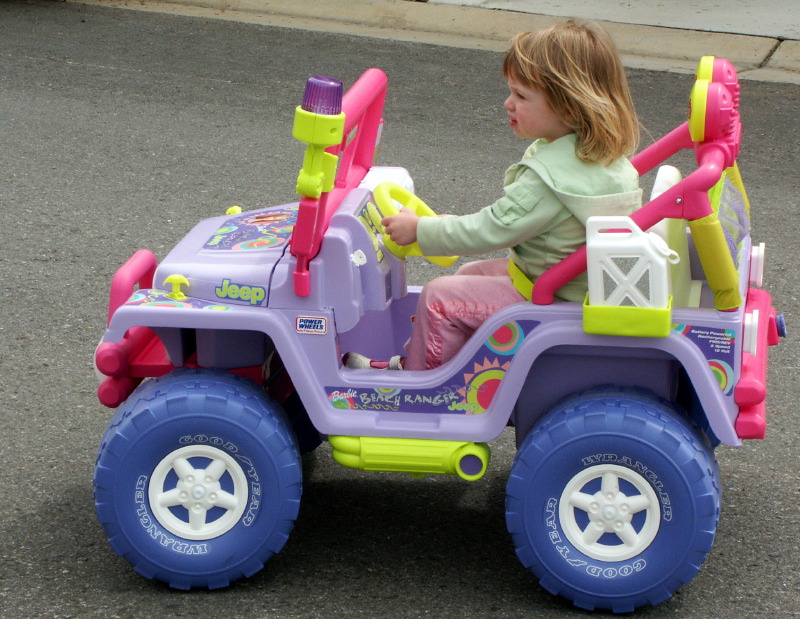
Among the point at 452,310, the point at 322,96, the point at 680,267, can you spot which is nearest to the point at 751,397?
the point at 680,267

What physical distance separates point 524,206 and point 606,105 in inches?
11.1

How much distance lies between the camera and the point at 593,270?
8.33 feet

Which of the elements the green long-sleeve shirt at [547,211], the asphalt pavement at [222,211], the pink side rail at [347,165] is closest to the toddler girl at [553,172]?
the green long-sleeve shirt at [547,211]

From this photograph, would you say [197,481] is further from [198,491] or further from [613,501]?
[613,501]

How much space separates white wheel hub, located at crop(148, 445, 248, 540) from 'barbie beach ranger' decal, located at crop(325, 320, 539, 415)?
0.28 m

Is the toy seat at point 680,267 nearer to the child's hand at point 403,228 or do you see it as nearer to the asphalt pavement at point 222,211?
the child's hand at point 403,228

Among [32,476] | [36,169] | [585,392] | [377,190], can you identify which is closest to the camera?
[585,392]

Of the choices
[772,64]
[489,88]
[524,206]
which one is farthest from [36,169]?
[772,64]

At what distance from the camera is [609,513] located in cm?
267

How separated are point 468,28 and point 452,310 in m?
5.70

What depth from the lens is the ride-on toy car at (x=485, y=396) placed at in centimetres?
260

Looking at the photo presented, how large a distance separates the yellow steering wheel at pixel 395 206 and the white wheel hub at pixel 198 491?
62cm

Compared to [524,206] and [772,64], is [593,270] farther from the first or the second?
[772,64]

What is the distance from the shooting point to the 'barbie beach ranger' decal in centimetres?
271
